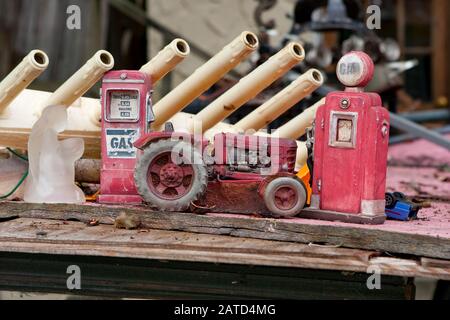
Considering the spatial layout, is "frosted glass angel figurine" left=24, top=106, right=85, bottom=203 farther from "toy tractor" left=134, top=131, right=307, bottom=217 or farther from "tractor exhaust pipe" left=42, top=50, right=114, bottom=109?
"toy tractor" left=134, top=131, right=307, bottom=217

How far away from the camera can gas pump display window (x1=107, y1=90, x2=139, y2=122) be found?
10.3 feet

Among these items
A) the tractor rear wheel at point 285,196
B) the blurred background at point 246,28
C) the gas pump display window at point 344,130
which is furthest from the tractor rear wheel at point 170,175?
the blurred background at point 246,28

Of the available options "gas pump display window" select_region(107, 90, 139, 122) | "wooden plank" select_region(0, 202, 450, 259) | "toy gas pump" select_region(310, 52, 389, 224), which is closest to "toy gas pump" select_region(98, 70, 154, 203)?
"gas pump display window" select_region(107, 90, 139, 122)

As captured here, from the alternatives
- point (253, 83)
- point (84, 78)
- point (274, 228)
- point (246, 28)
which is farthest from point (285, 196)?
point (246, 28)

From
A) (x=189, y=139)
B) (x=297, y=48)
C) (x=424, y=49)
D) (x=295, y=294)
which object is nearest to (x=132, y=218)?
(x=189, y=139)

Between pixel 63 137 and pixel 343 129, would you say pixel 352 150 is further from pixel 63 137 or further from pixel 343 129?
pixel 63 137

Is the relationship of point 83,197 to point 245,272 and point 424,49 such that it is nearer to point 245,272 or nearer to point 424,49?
point 245,272

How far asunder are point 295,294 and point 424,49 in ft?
→ 19.9

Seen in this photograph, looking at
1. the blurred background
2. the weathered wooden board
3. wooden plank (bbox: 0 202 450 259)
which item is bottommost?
the weathered wooden board

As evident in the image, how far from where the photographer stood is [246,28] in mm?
7719

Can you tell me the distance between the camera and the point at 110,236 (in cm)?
288

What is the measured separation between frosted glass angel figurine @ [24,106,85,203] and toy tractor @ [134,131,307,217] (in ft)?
1.25

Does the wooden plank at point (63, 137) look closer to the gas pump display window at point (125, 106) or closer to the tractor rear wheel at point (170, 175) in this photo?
the gas pump display window at point (125, 106)

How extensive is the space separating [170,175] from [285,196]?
40 centimetres
